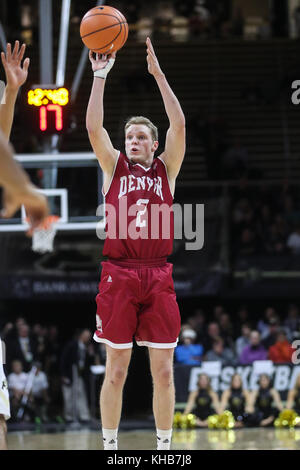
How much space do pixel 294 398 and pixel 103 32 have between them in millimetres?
8414

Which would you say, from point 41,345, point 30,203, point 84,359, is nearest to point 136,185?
point 30,203

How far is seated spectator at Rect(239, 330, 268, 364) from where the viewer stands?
13.6m

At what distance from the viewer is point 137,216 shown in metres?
5.83

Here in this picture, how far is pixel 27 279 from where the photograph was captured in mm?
15773

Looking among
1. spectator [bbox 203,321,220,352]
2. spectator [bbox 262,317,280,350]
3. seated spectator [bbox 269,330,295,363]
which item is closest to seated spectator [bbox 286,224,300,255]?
spectator [bbox 262,317,280,350]

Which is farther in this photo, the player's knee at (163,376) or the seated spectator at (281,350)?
the seated spectator at (281,350)

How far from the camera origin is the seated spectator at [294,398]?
1287 cm

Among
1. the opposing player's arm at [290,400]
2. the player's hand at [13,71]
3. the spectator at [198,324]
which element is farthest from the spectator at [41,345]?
the player's hand at [13,71]

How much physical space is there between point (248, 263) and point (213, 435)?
5.43 metres

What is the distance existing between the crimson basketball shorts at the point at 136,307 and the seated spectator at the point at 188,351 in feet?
25.7

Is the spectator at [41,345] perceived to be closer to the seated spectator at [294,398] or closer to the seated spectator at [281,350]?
the seated spectator at [281,350]

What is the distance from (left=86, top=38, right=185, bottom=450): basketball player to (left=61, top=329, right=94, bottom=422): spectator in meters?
8.12

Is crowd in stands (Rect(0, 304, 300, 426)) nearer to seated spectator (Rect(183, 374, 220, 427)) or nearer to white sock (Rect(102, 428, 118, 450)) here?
seated spectator (Rect(183, 374, 220, 427))
